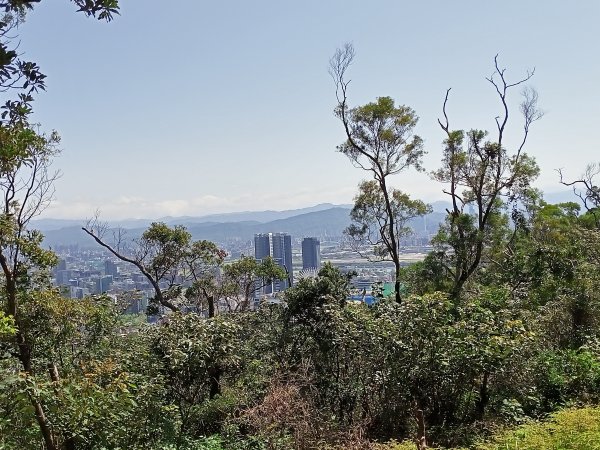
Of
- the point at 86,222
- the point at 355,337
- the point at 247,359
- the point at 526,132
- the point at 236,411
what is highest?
the point at 526,132

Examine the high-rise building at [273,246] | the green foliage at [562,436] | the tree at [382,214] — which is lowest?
the green foliage at [562,436]

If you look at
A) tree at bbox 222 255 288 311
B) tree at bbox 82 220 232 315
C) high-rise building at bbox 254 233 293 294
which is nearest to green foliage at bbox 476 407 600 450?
tree at bbox 82 220 232 315

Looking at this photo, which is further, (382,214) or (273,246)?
(273,246)

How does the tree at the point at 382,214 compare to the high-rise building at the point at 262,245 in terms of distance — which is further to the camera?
the high-rise building at the point at 262,245

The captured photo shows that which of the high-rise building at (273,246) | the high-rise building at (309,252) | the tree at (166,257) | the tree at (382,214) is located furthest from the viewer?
the high-rise building at (309,252)

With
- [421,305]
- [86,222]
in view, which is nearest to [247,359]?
[421,305]

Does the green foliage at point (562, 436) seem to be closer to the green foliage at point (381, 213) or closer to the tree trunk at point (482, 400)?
the tree trunk at point (482, 400)

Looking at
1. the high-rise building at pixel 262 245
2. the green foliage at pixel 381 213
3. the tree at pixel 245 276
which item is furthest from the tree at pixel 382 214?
the high-rise building at pixel 262 245

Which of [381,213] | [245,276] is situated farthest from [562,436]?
[245,276]

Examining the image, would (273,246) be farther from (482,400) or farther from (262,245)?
(482,400)

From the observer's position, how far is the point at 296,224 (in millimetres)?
82500

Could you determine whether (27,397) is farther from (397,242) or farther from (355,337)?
(397,242)

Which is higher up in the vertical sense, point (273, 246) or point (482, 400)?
point (273, 246)

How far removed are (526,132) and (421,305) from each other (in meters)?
7.97
